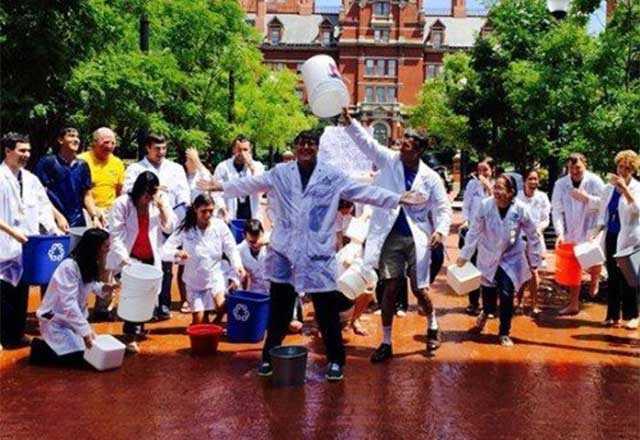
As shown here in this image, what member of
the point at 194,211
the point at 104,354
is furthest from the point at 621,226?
the point at 104,354

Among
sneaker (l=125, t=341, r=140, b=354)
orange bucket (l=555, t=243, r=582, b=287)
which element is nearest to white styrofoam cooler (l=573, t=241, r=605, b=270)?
orange bucket (l=555, t=243, r=582, b=287)

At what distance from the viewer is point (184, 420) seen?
16.9 ft

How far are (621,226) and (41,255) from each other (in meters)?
6.10

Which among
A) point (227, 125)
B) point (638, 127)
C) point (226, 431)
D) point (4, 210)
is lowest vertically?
point (226, 431)

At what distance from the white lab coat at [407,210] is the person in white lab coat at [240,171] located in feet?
8.52

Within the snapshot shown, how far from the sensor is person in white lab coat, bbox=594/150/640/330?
7.99 metres

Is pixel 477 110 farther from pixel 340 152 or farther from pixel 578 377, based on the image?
pixel 578 377

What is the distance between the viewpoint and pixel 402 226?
682 centimetres

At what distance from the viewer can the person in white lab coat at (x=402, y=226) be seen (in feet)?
22.3

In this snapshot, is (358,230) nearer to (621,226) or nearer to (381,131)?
(621,226)

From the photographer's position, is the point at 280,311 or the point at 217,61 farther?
the point at 217,61

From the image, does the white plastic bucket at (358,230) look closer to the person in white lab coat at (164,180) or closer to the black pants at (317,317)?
the black pants at (317,317)

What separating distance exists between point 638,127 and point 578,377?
4.80 m

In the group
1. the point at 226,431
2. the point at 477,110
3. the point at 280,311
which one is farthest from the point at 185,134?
the point at 226,431
